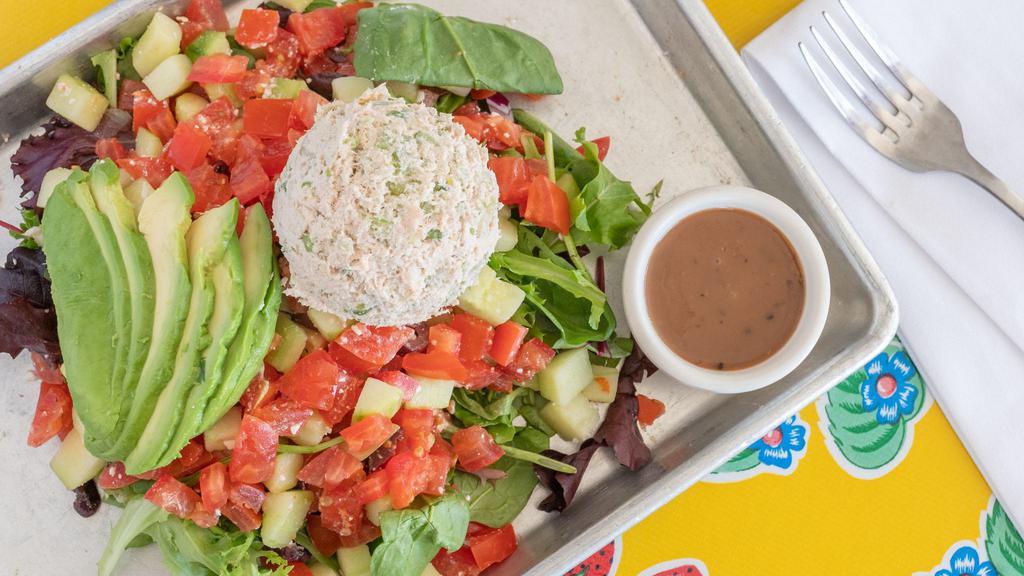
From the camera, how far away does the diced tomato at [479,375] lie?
273 cm

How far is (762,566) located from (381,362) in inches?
65.8

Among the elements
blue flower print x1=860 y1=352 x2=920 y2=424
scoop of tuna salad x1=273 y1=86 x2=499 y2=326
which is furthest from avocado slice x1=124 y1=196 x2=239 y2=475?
blue flower print x1=860 y1=352 x2=920 y2=424

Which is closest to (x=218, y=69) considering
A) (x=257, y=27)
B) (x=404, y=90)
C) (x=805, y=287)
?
(x=257, y=27)

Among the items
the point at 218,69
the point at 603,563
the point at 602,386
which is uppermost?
the point at 218,69

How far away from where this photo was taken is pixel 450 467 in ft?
8.95

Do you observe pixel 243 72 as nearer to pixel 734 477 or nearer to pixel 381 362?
pixel 381 362

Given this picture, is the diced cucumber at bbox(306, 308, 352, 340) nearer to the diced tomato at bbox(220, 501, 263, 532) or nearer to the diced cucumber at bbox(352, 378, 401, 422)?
the diced cucumber at bbox(352, 378, 401, 422)

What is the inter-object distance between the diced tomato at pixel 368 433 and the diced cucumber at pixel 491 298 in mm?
434

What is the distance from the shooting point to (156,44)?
2.83 m

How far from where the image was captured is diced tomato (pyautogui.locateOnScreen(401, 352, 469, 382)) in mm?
2643

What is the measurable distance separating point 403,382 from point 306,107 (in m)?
0.94

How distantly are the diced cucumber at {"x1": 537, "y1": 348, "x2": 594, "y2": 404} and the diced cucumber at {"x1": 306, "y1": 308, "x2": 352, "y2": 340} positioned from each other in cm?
70

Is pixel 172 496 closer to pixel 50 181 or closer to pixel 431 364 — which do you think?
pixel 431 364

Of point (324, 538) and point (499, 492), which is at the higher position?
point (499, 492)
